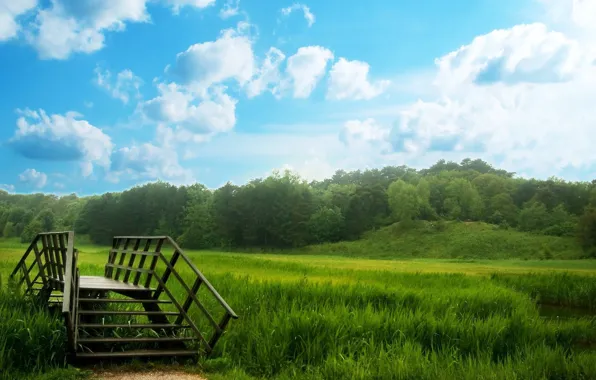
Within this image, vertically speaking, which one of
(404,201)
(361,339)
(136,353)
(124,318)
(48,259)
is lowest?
(361,339)

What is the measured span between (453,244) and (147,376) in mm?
76865

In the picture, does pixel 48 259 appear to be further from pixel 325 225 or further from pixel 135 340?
pixel 325 225

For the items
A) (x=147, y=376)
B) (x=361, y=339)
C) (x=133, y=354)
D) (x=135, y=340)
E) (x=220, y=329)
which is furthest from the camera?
(x=361, y=339)

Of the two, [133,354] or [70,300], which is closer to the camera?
[133,354]

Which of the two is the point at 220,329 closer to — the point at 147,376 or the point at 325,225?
the point at 147,376

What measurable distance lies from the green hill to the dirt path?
6542cm

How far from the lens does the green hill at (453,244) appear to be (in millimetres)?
73375

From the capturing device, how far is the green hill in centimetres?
7338

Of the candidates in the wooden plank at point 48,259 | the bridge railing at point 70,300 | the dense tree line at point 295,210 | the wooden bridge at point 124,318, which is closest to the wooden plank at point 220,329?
the wooden bridge at point 124,318

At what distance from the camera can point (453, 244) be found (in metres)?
82.0

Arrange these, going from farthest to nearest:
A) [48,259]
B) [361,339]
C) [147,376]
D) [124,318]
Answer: [48,259] → [124,318] → [361,339] → [147,376]

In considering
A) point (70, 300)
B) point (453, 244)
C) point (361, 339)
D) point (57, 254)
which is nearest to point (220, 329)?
point (70, 300)

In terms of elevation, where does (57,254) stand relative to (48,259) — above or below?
above

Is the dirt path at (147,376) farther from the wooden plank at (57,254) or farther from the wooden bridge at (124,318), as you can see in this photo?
the wooden plank at (57,254)
